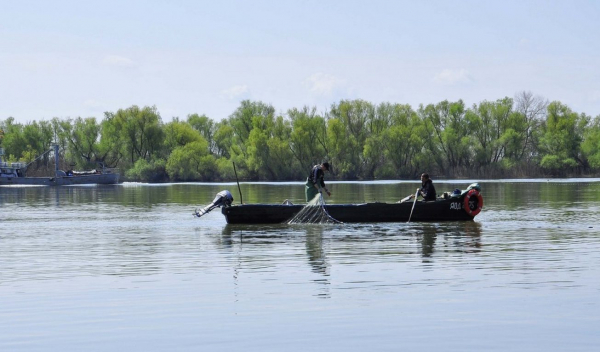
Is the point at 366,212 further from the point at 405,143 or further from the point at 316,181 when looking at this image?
the point at 405,143

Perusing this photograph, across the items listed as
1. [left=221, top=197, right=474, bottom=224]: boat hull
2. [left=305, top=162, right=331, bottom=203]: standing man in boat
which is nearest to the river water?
[left=305, top=162, right=331, bottom=203]: standing man in boat

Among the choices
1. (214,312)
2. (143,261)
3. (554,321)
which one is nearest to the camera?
(554,321)

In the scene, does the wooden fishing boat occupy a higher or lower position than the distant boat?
lower

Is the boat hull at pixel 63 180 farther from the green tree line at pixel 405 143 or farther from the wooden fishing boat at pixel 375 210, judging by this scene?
the wooden fishing boat at pixel 375 210

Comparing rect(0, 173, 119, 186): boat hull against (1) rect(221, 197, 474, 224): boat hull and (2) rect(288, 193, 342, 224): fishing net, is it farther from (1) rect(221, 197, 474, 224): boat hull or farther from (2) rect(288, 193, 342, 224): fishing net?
(2) rect(288, 193, 342, 224): fishing net

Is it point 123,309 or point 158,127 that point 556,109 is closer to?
point 158,127

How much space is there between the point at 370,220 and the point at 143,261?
12473 millimetres

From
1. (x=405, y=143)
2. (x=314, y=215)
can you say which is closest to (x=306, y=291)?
(x=314, y=215)

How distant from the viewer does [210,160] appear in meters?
137

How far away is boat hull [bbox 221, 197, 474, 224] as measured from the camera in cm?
3272

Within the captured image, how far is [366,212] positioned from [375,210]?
12.4 inches

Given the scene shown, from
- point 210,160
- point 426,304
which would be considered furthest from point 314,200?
point 210,160

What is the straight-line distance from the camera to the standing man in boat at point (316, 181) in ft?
103

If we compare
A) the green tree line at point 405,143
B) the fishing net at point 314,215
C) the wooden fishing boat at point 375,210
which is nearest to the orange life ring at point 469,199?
the wooden fishing boat at point 375,210
